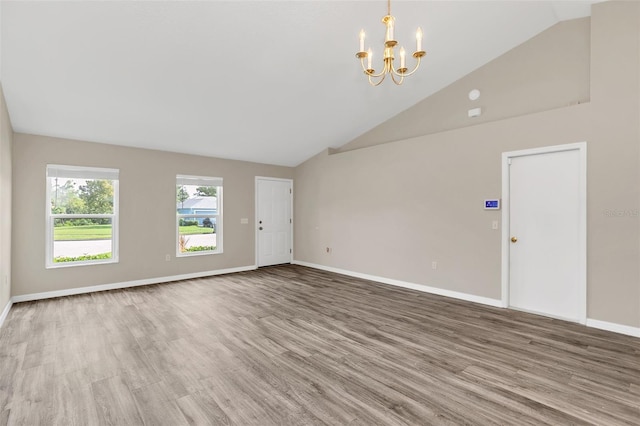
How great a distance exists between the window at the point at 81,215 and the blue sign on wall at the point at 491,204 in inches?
233

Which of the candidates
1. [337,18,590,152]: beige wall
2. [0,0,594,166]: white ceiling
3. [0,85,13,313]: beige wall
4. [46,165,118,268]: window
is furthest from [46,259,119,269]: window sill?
[337,18,590,152]: beige wall

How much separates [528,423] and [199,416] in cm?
205

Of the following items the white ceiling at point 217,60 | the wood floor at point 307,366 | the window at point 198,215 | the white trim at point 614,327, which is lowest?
the wood floor at point 307,366

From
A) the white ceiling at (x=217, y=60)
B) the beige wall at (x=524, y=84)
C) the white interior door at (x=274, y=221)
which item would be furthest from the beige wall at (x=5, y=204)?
the beige wall at (x=524, y=84)

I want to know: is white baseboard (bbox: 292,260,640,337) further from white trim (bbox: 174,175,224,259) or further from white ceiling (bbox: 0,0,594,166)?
white ceiling (bbox: 0,0,594,166)

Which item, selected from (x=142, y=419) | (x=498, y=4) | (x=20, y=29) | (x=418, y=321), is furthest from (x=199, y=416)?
(x=498, y=4)

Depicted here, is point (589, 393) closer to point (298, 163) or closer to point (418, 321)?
point (418, 321)

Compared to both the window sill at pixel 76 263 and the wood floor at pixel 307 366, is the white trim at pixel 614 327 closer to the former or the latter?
the wood floor at pixel 307 366

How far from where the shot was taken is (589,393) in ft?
7.32

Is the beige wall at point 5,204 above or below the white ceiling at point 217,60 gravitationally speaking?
below

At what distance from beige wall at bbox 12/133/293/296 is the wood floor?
72cm

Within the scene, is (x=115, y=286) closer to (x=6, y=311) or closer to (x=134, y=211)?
(x=134, y=211)

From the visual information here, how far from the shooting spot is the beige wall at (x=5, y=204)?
139 inches

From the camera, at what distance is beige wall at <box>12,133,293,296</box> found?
178 inches
